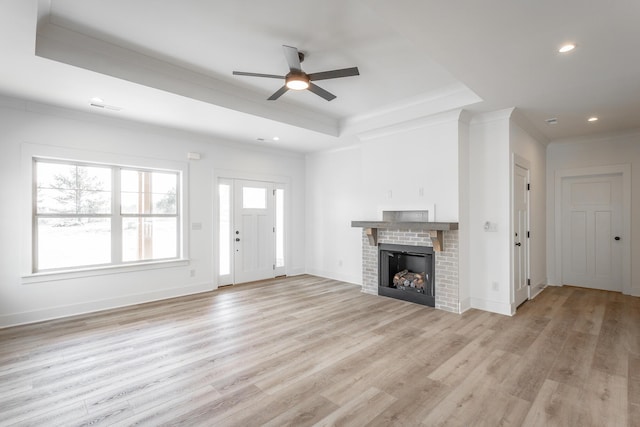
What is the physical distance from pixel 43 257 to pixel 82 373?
7.55 feet

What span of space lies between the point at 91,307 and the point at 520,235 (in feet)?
20.9

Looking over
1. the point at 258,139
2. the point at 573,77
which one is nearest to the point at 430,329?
the point at 573,77

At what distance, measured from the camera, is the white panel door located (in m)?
6.09

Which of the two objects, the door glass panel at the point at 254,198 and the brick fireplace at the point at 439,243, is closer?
the brick fireplace at the point at 439,243

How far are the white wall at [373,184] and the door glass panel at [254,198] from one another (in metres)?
1.13

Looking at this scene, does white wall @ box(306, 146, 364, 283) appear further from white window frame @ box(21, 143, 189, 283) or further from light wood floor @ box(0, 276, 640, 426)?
white window frame @ box(21, 143, 189, 283)

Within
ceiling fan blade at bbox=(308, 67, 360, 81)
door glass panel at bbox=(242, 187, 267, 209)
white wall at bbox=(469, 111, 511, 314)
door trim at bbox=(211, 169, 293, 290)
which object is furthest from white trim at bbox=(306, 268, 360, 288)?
ceiling fan blade at bbox=(308, 67, 360, 81)

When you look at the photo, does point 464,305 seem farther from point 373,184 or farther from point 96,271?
point 96,271

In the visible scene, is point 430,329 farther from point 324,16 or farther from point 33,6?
point 33,6

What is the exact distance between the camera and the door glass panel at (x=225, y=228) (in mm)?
5867

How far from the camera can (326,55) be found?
3.27 m

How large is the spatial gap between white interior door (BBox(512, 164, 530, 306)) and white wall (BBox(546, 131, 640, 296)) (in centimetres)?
157

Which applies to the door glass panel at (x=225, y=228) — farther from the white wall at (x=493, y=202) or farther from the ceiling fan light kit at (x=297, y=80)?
the white wall at (x=493, y=202)

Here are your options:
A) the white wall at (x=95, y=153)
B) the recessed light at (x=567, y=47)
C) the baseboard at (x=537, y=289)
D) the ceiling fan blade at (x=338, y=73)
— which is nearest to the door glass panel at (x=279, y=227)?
the white wall at (x=95, y=153)
